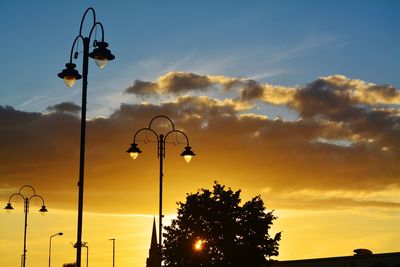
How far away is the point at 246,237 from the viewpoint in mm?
→ 60125

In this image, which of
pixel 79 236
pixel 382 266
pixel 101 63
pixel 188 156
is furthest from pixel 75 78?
pixel 382 266

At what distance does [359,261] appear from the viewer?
257 ft

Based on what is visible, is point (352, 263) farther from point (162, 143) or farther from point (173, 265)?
point (162, 143)

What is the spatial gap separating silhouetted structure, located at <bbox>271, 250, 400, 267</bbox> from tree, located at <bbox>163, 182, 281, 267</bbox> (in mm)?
16099

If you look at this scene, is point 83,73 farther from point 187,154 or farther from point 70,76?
point 187,154

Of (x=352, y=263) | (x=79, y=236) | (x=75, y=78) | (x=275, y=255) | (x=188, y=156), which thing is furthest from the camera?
(x=352, y=263)

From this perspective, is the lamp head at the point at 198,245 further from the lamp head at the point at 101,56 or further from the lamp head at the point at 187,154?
the lamp head at the point at 101,56

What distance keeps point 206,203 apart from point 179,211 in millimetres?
3027

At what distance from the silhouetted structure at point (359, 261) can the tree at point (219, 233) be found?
16.1 meters

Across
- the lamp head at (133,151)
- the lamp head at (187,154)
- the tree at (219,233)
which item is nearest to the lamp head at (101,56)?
the lamp head at (133,151)

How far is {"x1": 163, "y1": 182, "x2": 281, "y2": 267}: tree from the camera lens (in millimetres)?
59781

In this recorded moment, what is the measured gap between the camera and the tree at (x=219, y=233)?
59.8 meters

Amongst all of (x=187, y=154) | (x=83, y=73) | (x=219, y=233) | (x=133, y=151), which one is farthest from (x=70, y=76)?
(x=219, y=233)

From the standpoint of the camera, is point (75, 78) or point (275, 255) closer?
point (75, 78)
